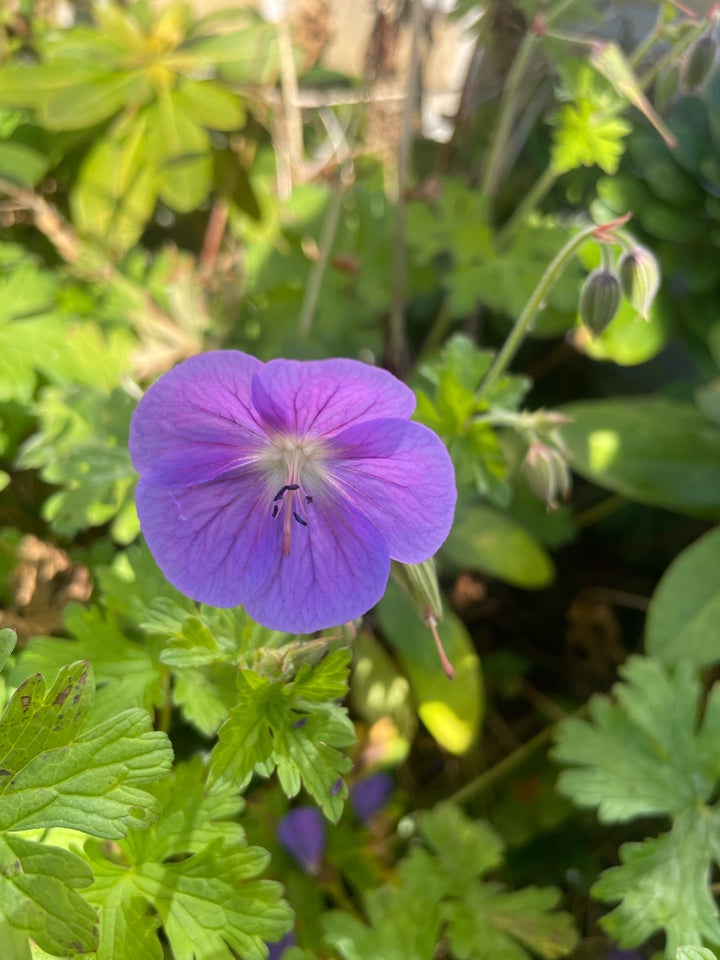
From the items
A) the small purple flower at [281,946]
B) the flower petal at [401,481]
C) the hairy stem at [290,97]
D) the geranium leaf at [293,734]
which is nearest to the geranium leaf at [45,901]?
the geranium leaf at [293,734]

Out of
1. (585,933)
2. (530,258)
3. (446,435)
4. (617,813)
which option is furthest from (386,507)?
(585,933)

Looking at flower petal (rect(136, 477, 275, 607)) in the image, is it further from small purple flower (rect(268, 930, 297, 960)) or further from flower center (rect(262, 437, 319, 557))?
small purple flower (rect(268, 930, 297, 960))

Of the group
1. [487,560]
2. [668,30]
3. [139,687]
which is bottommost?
[487,560]

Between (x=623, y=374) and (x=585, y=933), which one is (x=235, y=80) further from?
(x=585, y=933)

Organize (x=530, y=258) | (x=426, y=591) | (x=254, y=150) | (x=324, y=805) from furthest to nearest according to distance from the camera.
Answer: (x=254, y=150)
(x=530, y=258)
(x=426, y=591)
(x=324, y=805)

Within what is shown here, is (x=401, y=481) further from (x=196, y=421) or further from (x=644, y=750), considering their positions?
(x=644, y=750)

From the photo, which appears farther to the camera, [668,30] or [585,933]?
[585,933]
